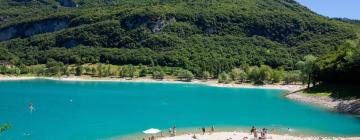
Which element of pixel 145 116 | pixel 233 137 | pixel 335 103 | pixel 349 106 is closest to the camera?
pixel 233 137

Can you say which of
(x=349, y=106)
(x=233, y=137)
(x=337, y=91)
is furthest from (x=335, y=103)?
(x=233, y=137)

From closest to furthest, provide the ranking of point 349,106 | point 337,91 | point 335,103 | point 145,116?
1. point 349,106
2. point 145,116
3. point 335,103
4. point 337,91

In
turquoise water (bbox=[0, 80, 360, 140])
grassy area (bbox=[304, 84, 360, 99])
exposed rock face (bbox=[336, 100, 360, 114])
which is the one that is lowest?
turquoise water (bbox=[0, 80, 360, 140])

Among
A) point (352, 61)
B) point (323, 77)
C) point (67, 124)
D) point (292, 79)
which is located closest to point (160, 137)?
point (67, 124)

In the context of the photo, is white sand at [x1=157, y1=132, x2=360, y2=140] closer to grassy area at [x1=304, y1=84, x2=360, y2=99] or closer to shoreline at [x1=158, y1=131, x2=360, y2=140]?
shoreline at [x1=158, y1=131, x2=360, y2=140]

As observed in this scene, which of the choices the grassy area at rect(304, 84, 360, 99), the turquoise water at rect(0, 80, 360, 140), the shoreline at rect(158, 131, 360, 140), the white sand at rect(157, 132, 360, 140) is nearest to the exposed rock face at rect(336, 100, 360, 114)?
the grassy area at rect(304, 84, 360, 99)

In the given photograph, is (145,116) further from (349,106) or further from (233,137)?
(349,106)

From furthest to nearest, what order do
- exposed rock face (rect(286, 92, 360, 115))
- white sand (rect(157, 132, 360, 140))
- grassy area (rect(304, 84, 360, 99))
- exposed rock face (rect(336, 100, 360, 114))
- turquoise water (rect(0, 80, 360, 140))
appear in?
1. grassy area (rect(304, 84, 360, 99))
2. exposed rock face (rect(286, 92, 360, 115))
3. exposed rock face (rect(336, 100, 360, 114))
4. turquoise water (rect(0, 80, 360, 140))
5. white sand (rect(157, 132, 360, 140))

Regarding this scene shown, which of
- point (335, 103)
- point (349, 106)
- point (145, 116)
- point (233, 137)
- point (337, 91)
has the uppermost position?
point (337, 91)

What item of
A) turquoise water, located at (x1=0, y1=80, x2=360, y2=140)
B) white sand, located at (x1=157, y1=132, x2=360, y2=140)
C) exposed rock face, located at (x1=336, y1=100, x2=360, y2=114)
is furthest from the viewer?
exposed rock face, located at (x1=336, y1=100, x2=360, y2=114)

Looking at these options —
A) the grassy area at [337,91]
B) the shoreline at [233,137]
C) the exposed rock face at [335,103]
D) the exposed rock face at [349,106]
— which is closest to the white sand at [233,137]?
the shoreline at [233,137]

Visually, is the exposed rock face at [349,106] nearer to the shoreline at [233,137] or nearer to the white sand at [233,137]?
the shoreline at [233,137]
